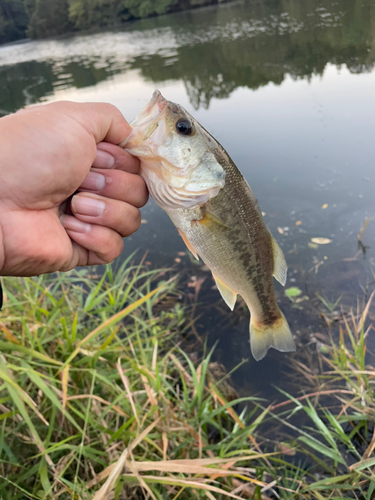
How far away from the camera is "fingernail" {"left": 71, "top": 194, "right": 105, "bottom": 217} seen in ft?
6.32

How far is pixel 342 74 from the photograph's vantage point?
10.4 meters

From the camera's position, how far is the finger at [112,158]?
6.39ft

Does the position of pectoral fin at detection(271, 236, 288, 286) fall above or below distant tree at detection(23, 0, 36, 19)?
below

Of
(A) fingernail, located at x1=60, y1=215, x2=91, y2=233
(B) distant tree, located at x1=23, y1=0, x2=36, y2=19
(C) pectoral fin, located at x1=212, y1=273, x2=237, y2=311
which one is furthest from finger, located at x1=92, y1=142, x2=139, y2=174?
(B) distant tree, located at x1=23, y1=0, x2=36, y2=19

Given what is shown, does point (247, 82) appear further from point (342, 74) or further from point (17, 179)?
point (17, 179)

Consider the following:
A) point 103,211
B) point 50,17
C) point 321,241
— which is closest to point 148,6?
point 50,17

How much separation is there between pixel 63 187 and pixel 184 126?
767 mm

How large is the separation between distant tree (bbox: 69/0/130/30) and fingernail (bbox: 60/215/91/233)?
67.0 meters

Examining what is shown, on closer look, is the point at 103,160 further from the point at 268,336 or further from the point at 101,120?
the point at 268,336

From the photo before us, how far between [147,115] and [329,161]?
5749 millimetres

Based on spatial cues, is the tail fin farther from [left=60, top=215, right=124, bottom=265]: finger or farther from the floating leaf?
the floating leaf

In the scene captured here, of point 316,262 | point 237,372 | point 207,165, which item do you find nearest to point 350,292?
point 316,262

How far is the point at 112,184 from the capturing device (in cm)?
196

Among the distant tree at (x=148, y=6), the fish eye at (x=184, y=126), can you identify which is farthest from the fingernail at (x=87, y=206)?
the distant tree at (x=148, y=6)
